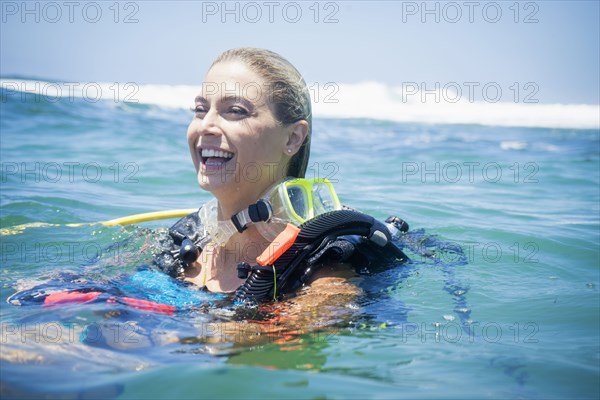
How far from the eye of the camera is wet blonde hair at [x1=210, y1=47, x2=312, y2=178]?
2.95m

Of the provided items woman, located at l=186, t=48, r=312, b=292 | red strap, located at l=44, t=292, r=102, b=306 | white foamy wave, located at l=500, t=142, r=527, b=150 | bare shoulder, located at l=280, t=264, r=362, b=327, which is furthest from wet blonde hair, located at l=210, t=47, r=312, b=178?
white foamy wave, located at l=500, t=142, r=527, b=150

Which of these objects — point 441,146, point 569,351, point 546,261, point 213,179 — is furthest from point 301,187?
point 441,146

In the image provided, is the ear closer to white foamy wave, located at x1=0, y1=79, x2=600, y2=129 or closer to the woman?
the woman

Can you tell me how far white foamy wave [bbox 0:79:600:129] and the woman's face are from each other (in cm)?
2072

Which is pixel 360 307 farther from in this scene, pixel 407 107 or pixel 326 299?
pixel 407 107

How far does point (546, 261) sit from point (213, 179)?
8.38ft

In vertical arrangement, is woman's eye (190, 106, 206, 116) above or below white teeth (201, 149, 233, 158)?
above

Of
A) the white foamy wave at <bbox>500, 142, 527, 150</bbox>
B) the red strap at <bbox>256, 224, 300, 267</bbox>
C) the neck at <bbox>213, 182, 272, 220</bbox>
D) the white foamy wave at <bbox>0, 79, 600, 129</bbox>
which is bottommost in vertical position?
the red strap at <bbox>256, 224, 300, 267</bbox>

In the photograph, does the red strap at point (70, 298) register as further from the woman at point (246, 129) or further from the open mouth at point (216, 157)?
the open mouth at point (216, 157)

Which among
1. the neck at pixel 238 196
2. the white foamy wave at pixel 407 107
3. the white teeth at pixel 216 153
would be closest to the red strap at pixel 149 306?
the neck at pixel 238 196

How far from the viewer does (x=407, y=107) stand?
29156 millimetres

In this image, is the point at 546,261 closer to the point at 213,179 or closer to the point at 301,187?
the point at 301,187

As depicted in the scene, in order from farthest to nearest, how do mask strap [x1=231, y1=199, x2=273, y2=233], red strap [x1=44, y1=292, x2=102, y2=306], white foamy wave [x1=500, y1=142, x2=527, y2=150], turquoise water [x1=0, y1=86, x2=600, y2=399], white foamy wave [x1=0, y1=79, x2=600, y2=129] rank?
white foamy wave [x1=0, y1=79, x2=600, y2=129], white foamy wave [x1=500, y1=142, x2=527, y2=150], mask strap [x1=231, y1=199, x2=273, y2=233], red strap [x1=44, y1=292, x2=102, y2=306], turquoise water [x1=0, y1=86, x2=600, y2=399]

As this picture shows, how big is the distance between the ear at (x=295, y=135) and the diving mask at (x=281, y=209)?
17 cm
